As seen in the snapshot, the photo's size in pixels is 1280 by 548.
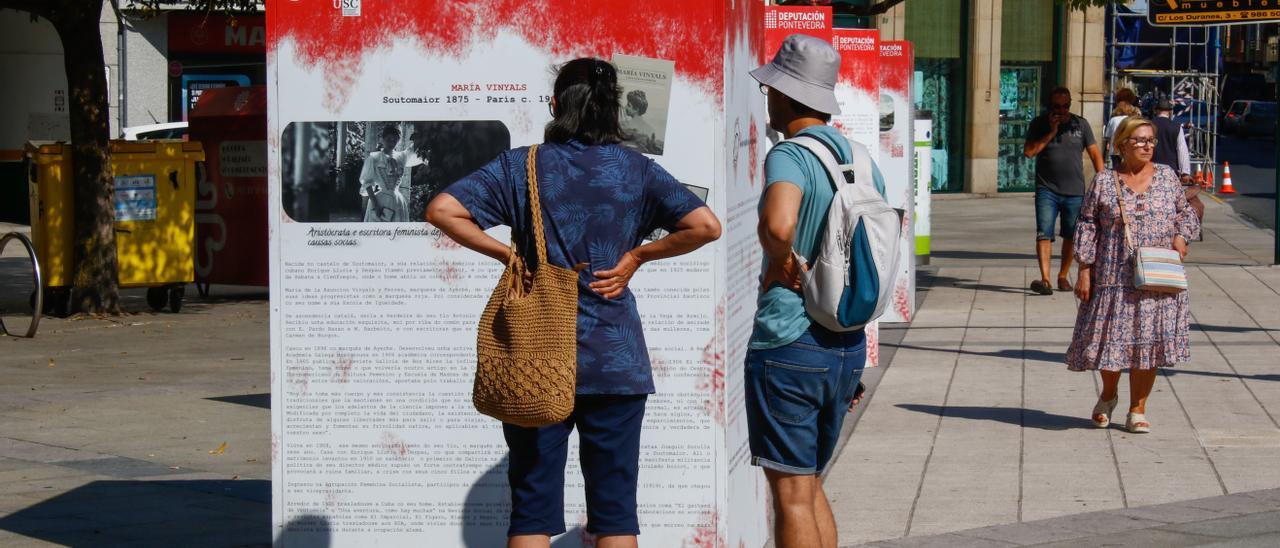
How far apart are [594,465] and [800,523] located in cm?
62

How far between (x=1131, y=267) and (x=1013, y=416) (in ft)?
3.51

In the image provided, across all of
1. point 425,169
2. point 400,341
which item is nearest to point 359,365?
point 400,341

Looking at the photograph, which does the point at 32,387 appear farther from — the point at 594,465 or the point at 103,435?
the point at 594,465

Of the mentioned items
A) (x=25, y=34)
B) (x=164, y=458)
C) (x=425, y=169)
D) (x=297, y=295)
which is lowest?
(x=164, y=458)

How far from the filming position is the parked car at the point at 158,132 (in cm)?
2398

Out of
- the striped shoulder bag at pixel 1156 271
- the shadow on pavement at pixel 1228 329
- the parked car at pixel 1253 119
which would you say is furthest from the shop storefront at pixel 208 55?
the parked car at pixel 1253 119

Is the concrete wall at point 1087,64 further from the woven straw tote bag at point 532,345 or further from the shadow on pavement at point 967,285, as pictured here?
the woven straw tote bag at point 532,345

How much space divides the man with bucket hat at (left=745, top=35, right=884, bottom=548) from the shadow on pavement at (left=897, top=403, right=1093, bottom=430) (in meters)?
4.05

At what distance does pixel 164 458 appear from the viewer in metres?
7.98

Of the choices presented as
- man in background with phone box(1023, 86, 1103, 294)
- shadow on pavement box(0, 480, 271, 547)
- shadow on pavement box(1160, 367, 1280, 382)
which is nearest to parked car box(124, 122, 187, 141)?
man in background with phone box(1023, 86, 1103, 294)

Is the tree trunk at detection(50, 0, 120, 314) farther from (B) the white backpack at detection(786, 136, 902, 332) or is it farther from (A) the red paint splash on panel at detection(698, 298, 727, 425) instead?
(B) the white backpack at detection(786, 136, 902, 332)

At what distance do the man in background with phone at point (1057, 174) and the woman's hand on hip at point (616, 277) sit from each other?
10780 millimetres

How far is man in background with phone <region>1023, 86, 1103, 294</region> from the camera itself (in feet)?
48.5

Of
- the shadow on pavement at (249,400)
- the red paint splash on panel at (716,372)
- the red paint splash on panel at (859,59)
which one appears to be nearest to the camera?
the red paint splash on panel at (716,372)
